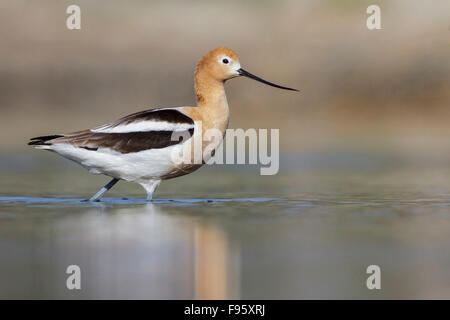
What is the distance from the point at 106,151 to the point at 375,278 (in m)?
3.99

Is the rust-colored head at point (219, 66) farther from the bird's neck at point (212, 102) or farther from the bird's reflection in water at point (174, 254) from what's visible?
the bird's reflection in water at point (174, 254)

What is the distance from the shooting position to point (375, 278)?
6668mm

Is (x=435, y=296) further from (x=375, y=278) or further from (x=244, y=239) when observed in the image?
(x=244, y=239)

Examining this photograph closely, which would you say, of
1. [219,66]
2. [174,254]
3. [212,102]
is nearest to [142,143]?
[212,102]

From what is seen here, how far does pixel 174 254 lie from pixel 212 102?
A: 317 cm

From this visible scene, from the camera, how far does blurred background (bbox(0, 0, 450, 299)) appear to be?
6.93 m

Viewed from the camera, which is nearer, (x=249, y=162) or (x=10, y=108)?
(x=249, y=162)

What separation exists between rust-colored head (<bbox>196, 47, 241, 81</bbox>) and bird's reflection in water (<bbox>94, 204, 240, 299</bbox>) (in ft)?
5.66

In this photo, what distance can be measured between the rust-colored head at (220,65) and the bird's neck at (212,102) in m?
0.05

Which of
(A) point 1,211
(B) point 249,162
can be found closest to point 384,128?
(B) point 249,162

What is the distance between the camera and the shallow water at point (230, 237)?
6535mm

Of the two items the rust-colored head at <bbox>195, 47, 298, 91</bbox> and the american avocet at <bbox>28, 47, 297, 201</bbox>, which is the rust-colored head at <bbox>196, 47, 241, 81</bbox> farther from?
the american avocet at <bbox>28, 47, 297, 201</bbox>

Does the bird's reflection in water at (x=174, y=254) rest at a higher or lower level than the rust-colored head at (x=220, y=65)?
lower

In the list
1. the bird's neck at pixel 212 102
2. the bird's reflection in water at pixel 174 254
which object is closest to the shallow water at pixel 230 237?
the bird's reflection in water at pixel 174 254
